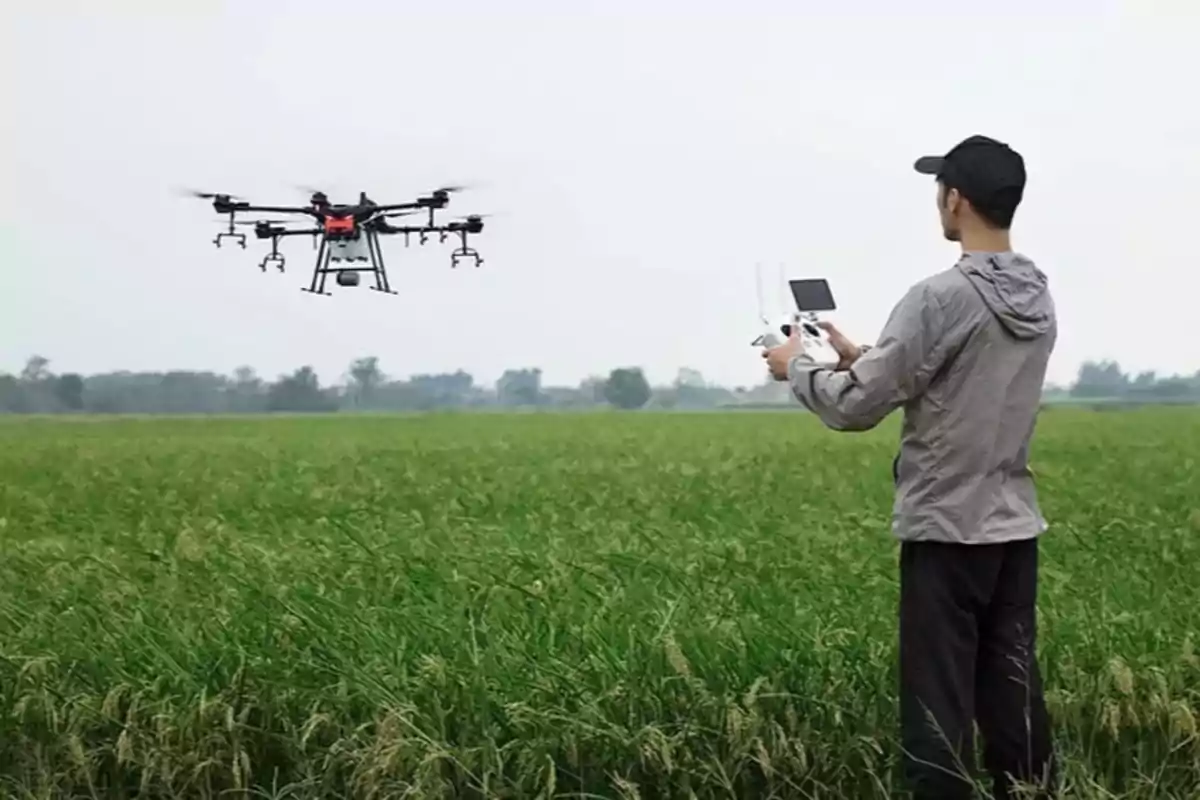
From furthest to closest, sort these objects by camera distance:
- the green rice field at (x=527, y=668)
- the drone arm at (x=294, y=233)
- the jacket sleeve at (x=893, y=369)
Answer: the drone arm at (x=294, y=233), the green rice field at (x=527, y=668), the jacket sleeve at (x=893, y=369)

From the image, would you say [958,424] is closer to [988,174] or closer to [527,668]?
[988,174]

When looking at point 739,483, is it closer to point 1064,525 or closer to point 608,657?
point 1064,525

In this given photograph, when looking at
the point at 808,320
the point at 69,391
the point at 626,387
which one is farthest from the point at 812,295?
the point at 69,391

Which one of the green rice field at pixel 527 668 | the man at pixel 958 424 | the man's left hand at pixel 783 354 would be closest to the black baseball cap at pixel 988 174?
the man at pixel 958 424

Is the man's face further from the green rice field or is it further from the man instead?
the green rice field

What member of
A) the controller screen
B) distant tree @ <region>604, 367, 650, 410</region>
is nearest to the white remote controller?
A: the controller screen

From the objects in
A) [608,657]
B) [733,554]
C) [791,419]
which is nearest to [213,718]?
[608,657]

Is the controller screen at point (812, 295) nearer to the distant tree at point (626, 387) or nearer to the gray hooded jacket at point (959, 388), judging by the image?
the gray hooded jacket at point (959, 388)

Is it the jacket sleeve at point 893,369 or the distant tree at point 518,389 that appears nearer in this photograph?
the jacket sleeve at point 893,369
